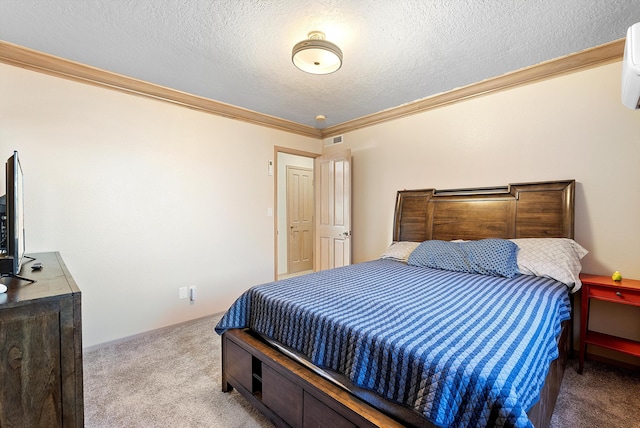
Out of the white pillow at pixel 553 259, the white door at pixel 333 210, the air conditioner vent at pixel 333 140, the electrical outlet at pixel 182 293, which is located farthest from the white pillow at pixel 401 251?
the electrical outlet at pixel 182 293

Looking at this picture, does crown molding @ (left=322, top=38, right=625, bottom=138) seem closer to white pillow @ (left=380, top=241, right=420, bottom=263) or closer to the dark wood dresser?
white pillow @ (left=380, top=241, right=420, bottom=263)

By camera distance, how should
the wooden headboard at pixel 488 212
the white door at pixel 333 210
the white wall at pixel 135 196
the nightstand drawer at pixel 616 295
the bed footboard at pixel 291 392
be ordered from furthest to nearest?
1. the white door at pixel 333 210
2. the wooden headboard at pixel 488 212
3. the white wall at pixel 135 196
4. the nightstand drawer at pixel 616 295
5. the bed footboard at pixel 291 392

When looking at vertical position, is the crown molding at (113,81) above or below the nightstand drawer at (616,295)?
above

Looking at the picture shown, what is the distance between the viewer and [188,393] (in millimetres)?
1979

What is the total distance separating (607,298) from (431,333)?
175 centimetres

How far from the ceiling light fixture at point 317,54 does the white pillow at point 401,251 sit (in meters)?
1.88

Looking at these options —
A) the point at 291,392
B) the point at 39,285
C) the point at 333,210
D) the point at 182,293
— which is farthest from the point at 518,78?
the point at 182,293

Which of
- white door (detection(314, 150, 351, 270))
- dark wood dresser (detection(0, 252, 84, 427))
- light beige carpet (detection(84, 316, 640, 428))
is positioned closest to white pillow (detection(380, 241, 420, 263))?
white door (detection(314, 150, 351, 270))

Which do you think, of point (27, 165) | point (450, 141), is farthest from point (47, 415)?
point (450, 141)

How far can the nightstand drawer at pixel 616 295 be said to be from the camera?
2.00 metres

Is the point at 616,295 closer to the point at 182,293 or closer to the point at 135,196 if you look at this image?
the point at 182,293

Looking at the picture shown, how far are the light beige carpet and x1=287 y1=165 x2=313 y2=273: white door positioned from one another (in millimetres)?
2984

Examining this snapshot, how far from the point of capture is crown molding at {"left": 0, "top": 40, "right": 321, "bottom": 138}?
2.24 metres

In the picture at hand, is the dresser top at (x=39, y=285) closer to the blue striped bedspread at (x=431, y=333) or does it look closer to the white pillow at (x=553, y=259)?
the blue striped bedspread at (x=431, y=333)
